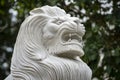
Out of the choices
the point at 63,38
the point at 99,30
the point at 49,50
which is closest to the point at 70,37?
the point at 63,38

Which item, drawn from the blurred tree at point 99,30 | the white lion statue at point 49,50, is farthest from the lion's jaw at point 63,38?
the blurred tree at point 99,30

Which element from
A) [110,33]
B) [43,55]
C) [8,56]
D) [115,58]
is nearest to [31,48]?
[43,55]

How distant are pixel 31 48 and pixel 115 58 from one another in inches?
139

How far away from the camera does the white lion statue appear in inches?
→ 148

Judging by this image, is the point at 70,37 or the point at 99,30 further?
the point at 99,30

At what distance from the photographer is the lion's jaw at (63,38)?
153 inches

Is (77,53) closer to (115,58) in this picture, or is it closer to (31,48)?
(31,48)

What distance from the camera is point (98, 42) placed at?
7.29m

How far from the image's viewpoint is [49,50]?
391cm

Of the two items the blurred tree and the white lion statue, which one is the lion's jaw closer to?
the white lion statue

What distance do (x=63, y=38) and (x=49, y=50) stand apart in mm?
144

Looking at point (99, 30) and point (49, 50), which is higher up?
point (49, 50)

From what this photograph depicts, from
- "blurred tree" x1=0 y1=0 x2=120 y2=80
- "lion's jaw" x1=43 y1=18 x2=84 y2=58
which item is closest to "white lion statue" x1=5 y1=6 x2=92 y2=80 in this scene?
"lion's jaw" x1=43 y1=18 x2=84 y2=58

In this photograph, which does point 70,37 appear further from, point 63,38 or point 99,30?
point 99,30
